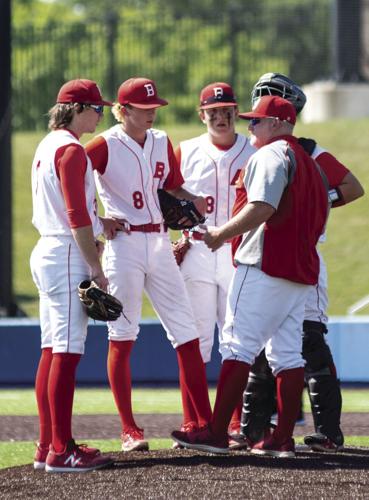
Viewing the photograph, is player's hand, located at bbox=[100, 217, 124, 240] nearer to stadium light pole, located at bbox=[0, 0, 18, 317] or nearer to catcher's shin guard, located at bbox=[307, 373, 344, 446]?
catcher's shin guard, located at bbox=[307, 373, 344, 446]

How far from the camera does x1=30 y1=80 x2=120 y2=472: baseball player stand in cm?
664

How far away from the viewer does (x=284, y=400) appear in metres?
6.98

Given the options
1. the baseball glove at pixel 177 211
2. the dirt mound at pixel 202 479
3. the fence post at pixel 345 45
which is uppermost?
the fence post at pixel 345 45

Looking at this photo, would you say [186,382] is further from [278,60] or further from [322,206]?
[278,60]

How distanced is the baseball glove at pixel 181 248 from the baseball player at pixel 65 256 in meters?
1.17

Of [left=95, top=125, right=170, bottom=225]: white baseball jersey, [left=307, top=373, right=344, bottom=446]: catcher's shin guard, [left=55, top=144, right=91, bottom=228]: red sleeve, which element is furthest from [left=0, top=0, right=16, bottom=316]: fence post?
[left=55, top=144, right=91, bottom=228]: red sleeve

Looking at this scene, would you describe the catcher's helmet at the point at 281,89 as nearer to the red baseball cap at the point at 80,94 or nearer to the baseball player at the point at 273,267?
the baseball player at the point at 273,267

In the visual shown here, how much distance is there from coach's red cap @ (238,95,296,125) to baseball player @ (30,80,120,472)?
2.73 ft

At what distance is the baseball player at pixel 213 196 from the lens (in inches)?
312

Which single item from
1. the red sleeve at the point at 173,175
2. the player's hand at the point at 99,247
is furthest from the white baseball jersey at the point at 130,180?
the player's hand at the point at 99,247

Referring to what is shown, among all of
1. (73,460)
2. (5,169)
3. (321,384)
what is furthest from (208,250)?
(5,169)

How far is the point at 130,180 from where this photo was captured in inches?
291

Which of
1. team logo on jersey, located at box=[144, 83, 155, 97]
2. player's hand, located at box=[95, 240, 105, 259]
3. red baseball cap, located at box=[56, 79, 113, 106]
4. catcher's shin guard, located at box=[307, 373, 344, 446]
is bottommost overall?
catcher's shin guard, located at box=[307, 373, 344, 446]

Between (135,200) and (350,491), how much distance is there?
7.12ft
